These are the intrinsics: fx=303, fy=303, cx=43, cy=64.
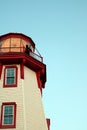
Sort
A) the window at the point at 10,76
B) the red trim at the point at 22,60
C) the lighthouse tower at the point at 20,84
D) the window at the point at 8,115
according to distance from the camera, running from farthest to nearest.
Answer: the red trim at the point at 22,60 < the window at the point at 10,76 < the lighthouse tower at the point at 20,84 < the window at the point at 8,115

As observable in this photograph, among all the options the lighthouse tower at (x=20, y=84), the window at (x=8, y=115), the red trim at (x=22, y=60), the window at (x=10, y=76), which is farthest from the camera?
the red trim at (x=22, y=60)

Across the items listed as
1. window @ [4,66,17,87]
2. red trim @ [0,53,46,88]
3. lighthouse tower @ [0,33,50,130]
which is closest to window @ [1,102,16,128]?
lighthouse tower @ [0,33,50,130]

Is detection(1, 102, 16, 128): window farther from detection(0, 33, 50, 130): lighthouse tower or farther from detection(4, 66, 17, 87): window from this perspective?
detection(4, 66, 17, 87): window

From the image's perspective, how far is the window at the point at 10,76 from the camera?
88.2ft

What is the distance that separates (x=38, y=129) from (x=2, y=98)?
159 inches

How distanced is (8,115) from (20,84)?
3.17 metres

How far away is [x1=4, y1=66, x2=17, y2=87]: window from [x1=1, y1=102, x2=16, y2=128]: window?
214 centimetres

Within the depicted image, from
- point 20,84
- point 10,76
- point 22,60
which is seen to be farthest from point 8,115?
point 22,60

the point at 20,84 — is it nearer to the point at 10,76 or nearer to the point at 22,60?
the point at 10,76

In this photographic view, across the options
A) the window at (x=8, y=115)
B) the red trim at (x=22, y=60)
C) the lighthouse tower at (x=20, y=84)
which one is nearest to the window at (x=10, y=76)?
the lighthouse tower at (x=20, y=84)

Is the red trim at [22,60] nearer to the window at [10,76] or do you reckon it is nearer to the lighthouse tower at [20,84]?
the lighthouse tower at [20,84]

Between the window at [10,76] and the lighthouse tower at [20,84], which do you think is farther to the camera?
the window at [10,76]

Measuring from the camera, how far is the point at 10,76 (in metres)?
27.5

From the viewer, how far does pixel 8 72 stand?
91.4ft
